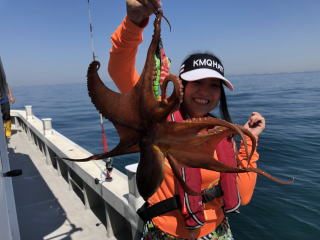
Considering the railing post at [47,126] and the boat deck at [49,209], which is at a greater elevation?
the railing post at [47,126]

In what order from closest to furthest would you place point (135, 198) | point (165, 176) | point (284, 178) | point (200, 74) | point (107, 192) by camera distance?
point (200, 74)
point (165, 176)
point (135, 198)
point (107, 192)
point (284, 178)

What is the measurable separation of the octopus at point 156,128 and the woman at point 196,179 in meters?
0.75

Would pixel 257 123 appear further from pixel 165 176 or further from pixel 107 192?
pixel 107 192

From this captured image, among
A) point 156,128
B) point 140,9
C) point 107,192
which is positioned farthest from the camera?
point 107,192

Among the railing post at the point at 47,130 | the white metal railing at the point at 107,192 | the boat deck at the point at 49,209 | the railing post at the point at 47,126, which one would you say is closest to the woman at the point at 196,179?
the white metal railing at the point at 107,192

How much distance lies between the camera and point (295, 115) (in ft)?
51.7

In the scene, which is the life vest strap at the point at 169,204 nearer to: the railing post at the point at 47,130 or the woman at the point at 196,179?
the woman at the point at 196,179

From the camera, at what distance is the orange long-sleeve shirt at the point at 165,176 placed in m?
1.92

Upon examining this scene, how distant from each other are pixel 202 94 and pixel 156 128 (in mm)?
1064

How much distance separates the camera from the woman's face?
223 cm

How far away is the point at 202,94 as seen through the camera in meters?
2.24

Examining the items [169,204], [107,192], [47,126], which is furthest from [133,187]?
[47,126]

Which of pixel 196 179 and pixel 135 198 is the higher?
pixel 196 179

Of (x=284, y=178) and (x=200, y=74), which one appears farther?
(x=284, y=178)
